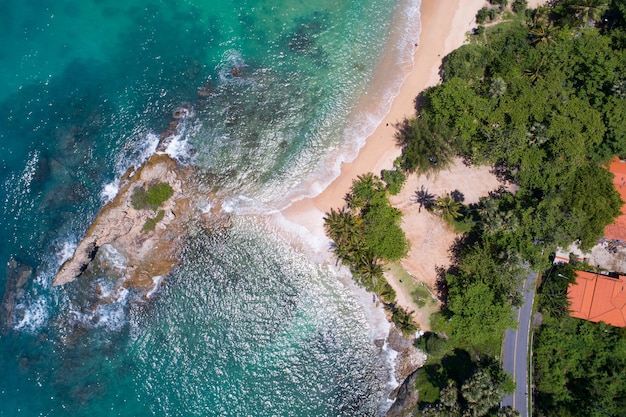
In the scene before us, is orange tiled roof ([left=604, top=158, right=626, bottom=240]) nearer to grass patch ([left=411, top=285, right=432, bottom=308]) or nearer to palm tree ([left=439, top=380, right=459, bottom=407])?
grass patch ([left=411, top=285, right=432, bottom=308])

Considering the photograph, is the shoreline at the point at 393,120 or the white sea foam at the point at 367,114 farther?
the white sea foam at the point at 367,114

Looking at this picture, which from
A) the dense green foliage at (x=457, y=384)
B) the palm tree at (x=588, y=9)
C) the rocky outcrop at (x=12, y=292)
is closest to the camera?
the dense green foliage at (x=457, y=384)

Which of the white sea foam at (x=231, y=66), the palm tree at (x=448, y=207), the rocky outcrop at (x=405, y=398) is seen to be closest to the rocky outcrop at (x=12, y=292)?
the white sea foam at (x=231, y=66)

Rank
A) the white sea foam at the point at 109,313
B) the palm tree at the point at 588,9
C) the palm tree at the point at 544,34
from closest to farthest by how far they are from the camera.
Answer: the palm tree at the point at 588,9
the palm tree at the point at 544,34
the white sea foam at the point at 109,313

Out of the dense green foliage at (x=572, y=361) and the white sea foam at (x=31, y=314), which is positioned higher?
the dense green foliage at (x=572, y=361)

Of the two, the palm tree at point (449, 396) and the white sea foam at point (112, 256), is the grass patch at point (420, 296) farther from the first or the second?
the white sea foam at point (112, 256)

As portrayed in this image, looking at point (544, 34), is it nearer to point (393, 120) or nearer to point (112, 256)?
point (393, 120)
